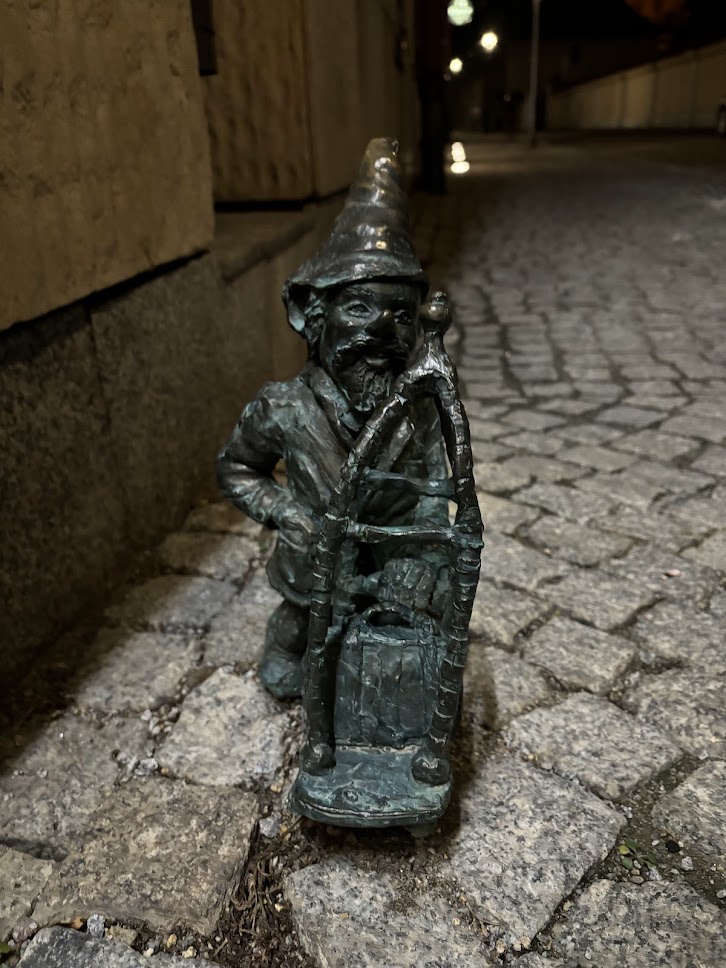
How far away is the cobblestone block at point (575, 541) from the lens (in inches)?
120

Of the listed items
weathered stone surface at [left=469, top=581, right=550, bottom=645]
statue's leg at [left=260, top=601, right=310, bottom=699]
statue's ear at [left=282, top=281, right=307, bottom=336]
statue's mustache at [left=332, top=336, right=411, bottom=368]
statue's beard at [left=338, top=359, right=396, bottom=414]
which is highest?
statue's ear at [left=282, top=281, right=307, bottom=336]

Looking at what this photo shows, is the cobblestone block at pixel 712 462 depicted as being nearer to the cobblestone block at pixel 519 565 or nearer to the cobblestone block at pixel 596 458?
the cobblestone block at pixel 596 458

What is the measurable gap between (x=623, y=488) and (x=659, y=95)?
25346mm

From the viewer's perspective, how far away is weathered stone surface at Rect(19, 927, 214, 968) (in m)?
1.56

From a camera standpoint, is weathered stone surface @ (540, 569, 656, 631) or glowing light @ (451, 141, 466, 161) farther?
glowing light @ (451, 141, 466, 161)

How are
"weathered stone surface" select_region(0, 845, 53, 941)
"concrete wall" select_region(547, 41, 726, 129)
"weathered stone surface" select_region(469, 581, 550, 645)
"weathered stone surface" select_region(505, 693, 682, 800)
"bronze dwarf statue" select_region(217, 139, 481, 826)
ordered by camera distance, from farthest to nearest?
1. "concrete wall" select_region(547, 41, 726, 129)
2. "weathered stone surface" select_region(469, 581, 550, 645)
3. "weathered stone surface" select_region(505, 693, 682, 800)
4. "weathered stone surface" select_region(0, 845, 53, 941)
5. "bronze dwarf statue" select_region(217, 139, 481, 826)

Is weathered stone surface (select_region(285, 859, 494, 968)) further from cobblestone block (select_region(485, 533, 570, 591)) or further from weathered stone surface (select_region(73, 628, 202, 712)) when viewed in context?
cobblestone block (select_region(485, 533, 570, 591))

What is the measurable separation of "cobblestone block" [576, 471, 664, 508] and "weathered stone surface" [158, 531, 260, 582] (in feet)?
5.27

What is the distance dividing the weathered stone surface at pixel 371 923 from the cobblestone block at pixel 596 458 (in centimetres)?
257

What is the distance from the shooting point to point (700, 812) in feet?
6.26

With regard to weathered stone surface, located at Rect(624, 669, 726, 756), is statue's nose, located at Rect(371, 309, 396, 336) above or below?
above

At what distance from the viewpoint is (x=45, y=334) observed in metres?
2.38

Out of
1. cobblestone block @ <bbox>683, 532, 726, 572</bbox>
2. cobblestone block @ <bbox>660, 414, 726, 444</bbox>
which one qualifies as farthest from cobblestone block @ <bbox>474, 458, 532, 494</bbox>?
cobblestone block @ <bbox>660, 414, 726, 444</bbox>

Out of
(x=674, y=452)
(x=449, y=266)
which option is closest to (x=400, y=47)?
(x=449, y=266)
